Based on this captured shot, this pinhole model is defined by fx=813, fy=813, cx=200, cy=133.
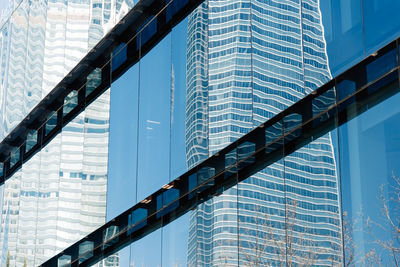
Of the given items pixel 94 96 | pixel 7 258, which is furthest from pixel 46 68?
pixel 7 258

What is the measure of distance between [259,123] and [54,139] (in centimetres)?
1027

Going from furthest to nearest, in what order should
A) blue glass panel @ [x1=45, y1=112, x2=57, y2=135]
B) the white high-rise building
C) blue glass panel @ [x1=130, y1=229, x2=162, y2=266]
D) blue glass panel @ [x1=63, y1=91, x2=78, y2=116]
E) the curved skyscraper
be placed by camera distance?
blue glass panel @ [x1=45, y1=112, x2=57, y2=135] → blue glass panel @ [x1=63, y1=91, x2=78, y2=116] → the white high-rise building → blue glass panel @ [x1=130, y1=229, x2=162, y2=266] → the curved skyscraper

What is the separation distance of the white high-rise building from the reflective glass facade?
0.21 ft

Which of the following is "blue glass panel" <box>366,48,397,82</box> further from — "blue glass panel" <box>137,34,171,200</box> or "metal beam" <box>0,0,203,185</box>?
"blue glass panel" <box>137,34,171,200</box>

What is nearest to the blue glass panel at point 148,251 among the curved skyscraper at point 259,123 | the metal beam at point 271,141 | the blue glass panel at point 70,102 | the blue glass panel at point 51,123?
the metal beam at point 271,141

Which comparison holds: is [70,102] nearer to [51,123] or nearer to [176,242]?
[51,123]

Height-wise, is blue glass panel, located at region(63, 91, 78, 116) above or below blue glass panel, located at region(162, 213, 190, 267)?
above

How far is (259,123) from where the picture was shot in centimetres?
1146

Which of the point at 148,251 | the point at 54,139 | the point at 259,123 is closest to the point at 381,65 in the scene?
the point at 259,123

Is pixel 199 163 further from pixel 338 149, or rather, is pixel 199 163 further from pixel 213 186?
pixel 338 149

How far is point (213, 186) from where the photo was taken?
12.3 meters

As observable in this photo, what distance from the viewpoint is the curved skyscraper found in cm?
1015

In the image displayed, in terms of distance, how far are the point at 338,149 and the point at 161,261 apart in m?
4.70

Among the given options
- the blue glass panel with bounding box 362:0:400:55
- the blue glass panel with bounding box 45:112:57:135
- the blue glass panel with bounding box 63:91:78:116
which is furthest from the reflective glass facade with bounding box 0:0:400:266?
the blue glass panel with bounding box 45:112:57:135
